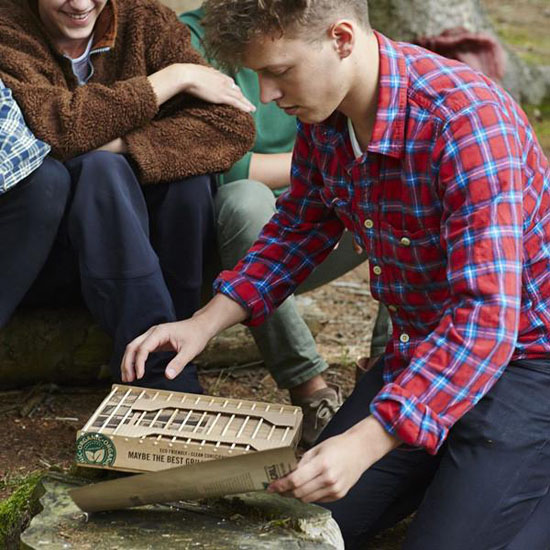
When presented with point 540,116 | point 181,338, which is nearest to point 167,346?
point 181,338

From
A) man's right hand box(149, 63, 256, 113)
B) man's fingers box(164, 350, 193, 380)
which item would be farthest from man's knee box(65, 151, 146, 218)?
man's fingers box(164, 350, 193, 380)

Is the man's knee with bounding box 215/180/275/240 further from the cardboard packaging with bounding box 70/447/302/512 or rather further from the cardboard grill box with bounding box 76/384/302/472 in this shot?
the cardboard packaging with bounding box 70/447/302/512

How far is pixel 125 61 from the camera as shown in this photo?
2980 mm

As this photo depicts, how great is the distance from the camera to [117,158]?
2748mm

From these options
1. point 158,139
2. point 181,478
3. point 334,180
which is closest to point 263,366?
point 158,139

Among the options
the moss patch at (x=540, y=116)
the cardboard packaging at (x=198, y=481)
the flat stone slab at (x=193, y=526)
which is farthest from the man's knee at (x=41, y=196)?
the moss patch at (x=540, y=116)

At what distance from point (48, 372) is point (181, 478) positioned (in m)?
1.46

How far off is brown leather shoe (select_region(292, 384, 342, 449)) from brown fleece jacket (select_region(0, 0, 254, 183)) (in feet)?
2.30

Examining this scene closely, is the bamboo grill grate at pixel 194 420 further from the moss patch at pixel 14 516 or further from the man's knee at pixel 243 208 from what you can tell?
the man's knee at pixel 243 208

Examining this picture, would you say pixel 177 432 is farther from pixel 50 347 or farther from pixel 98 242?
pixel 50 347

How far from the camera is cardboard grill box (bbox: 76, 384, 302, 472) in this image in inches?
79.9

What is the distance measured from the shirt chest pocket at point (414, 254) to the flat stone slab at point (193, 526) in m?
0.50

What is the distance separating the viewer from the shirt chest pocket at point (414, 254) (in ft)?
6.79

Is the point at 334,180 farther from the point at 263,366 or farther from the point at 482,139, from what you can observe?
the point at 263,366
